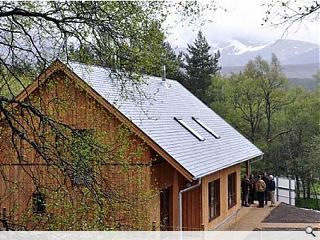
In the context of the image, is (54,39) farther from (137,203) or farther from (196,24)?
(137,203)

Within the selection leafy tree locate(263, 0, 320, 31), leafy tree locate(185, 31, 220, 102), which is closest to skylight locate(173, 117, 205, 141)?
leafy tree locate(185, 31, 220, 102)

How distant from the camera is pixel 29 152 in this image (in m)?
1.97

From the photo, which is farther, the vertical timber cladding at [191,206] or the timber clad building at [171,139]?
the vertical timber cladding at [191,206]

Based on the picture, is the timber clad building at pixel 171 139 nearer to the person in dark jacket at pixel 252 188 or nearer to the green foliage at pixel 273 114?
the person in dark jacket at pixel 252 188

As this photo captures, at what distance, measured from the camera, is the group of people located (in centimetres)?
413

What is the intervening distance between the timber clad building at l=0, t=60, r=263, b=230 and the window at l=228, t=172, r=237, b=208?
0.04ft

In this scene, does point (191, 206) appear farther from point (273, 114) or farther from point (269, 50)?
point (269, 50)

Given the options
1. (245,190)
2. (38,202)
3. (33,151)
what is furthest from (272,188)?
(33,151)

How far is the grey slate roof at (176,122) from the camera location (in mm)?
2066

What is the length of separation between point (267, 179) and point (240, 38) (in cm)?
229

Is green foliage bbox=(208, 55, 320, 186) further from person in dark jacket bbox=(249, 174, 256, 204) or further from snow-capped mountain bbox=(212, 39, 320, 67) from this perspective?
person in dark jacket bbox=(249, 174, 256, 204)

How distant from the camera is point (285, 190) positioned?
3.67 metres

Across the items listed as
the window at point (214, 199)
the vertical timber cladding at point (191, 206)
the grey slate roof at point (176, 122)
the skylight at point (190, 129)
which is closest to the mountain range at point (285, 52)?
the grey slate roof at point (176, 122)

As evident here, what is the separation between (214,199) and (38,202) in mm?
3443
